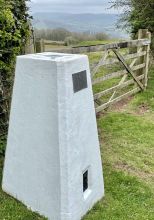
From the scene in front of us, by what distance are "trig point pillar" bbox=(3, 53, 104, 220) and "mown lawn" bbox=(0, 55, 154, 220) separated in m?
0.19

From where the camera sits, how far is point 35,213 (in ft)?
10.8

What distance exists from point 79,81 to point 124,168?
177 cm

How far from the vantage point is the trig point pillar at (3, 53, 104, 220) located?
2885 millimetres

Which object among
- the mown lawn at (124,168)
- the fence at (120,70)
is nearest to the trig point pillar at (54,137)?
the mown lawn at (124,168)

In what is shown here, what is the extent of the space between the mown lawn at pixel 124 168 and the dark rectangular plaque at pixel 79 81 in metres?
1.29

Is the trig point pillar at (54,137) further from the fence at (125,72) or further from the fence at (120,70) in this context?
the fence at (125,72)

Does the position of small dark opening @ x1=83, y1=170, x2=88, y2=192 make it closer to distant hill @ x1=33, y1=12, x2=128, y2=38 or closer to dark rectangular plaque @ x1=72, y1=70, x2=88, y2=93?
dark rectangular plaque @ x1=72, y1=70, x2=88, y2=93

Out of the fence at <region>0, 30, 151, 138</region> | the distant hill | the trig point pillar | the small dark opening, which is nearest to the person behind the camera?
the trig point pillar

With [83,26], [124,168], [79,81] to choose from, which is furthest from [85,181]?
[83,26]

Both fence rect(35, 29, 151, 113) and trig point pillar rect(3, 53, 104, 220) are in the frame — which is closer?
trig point pillar rect(3, 53, 104, 220)

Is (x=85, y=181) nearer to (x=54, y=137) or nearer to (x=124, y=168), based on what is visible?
(x=54, y=137)

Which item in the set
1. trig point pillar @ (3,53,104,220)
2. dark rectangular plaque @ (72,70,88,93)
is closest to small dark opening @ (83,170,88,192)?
trig point pillar @ (3,53,104,220)

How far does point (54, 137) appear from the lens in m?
2.95

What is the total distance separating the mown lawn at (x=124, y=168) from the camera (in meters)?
3.34
